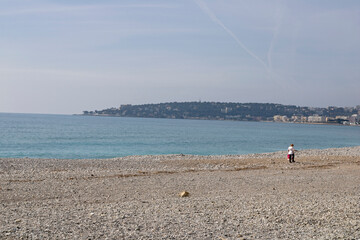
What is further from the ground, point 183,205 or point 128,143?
point 183,205

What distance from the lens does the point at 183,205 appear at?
12695 millimetres

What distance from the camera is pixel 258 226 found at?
1008cm

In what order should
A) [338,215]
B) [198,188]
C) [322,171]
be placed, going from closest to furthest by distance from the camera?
[338,215], [198,188], [322,171]

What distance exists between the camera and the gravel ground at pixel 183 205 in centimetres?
948

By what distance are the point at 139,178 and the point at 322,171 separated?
10.2 m

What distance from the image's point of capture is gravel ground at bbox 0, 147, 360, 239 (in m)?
9.48

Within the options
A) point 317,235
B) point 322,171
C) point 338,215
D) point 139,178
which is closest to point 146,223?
point 317,235

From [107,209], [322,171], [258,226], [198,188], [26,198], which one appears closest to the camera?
[258,226]

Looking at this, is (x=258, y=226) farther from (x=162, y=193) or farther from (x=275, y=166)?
(x=275, y=166)

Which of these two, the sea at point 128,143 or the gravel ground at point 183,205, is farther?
the sea at point 128,143

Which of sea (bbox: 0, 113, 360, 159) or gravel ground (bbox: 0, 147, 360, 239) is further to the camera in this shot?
sea (bbox: 0, 113, 360, 159)

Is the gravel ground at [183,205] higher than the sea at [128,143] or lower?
higher

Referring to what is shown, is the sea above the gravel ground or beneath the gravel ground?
beneath

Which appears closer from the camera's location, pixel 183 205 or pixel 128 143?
pixel 183 205
